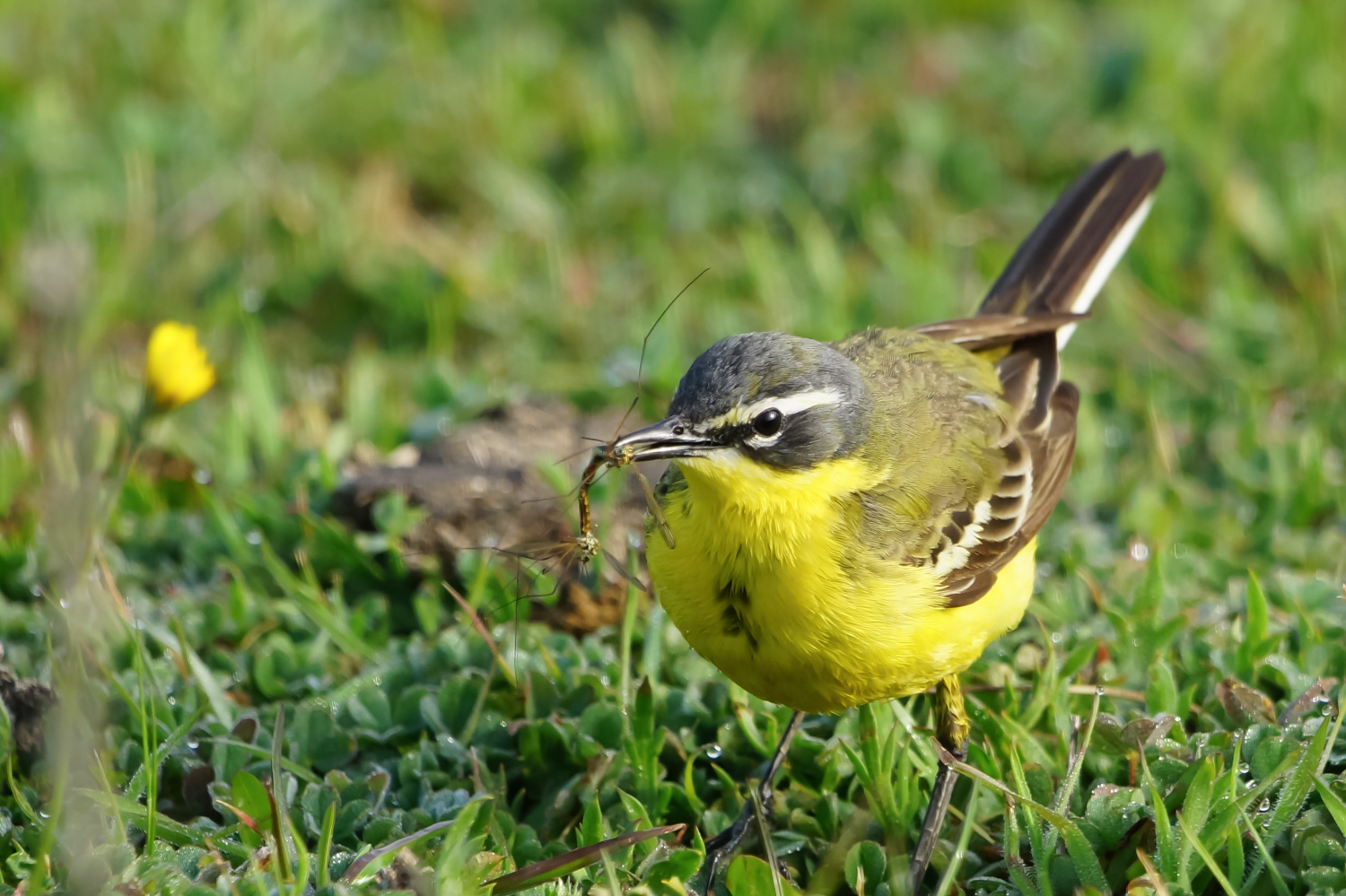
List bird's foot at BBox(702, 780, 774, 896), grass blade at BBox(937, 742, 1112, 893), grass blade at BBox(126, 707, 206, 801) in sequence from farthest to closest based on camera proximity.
Answer: bird's foot at BBox(702, 780, 774, 896)
grass blade at BBox(126, 707, 206, 801)
grass blade at BBox(937, 742, 1112, 893)

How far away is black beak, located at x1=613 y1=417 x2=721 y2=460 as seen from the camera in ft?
13.0

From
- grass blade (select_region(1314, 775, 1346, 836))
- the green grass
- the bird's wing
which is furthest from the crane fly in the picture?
grass blade (select_region(1314, 775, 1346, 836))

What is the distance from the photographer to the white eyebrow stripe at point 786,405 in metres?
4.04

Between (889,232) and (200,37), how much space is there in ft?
14.8

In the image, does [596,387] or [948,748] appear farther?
[596,387]

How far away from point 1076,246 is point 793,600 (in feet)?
8.90

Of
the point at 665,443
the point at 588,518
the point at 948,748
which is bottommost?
the point at 948,748

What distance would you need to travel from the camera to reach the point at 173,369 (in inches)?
196

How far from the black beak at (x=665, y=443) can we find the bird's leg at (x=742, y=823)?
3.66 feet

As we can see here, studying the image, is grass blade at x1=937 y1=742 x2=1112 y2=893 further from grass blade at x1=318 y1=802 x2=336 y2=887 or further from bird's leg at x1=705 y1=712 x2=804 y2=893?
grass blade at x1=318 y1=802 x2=336 y2=887

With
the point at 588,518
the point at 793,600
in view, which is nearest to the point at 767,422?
the point at 793,600

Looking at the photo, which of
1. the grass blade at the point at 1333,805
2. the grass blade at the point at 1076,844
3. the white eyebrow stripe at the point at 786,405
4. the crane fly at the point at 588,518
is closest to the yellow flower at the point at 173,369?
the crane fly at the point at 588,518

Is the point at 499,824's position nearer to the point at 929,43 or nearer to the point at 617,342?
the point at 617,342

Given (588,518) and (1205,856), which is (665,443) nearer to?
(588,518)
